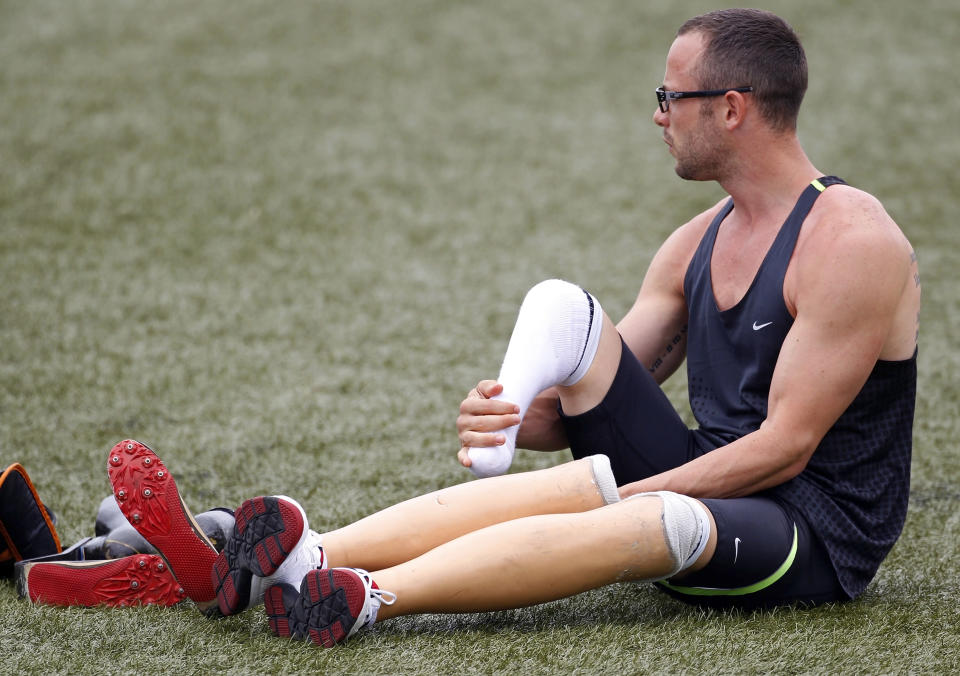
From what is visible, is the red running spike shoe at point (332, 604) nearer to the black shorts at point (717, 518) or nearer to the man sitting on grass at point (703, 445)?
the man sitting on grass at point (703, 445)

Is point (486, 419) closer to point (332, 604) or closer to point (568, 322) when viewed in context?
point (568, 322)

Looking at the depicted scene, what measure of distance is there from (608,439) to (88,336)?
8.33 ft

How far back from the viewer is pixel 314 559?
1667mm

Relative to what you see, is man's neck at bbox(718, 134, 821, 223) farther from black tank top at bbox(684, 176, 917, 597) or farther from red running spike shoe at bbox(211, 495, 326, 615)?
red running spike shoe at bbox(211, 495, 326, 615)

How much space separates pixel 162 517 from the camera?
1.70m

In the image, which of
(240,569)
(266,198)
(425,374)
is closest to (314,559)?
(240,569)

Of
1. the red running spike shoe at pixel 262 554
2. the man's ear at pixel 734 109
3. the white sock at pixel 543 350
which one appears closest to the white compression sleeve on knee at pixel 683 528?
the white sock at pixel 543 350

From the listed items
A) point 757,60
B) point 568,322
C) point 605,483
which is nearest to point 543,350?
point 568,322

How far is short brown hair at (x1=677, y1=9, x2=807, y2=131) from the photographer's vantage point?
183cm

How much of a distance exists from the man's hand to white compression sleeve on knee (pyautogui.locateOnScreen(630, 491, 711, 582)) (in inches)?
10.1

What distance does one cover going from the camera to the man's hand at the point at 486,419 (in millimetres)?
1723

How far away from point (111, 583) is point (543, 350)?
2.64 feet

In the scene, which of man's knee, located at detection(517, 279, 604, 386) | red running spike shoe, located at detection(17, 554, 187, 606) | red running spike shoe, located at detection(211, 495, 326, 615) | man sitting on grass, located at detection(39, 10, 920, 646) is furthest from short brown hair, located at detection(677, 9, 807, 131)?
red running spike shoe, located at detection(17, 554, 187, 606)

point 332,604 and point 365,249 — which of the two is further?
point 365,249
